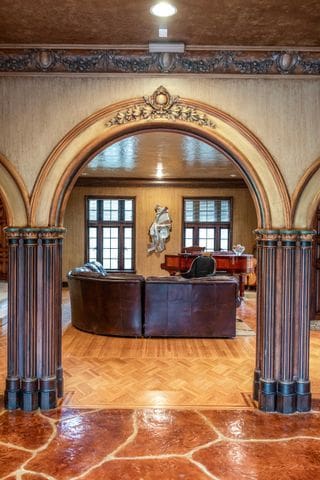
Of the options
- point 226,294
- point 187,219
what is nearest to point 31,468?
point 226,294

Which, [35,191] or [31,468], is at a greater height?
[35,191]

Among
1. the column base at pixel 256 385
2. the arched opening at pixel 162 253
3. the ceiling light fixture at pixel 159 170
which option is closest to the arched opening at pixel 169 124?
the arched opening at pixel 162 253

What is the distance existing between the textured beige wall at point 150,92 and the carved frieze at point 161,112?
0.30 feet

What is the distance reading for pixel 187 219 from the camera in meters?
11.7

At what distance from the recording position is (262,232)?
3.77 m

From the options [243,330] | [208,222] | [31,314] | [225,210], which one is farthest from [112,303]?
[225,210]

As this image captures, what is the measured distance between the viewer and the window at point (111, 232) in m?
11.7

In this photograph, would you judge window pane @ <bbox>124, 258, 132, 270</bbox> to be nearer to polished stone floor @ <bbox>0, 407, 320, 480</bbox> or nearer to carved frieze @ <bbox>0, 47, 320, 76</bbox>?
polished stone floor @ <bbox>0, 407, 320, 480</bbox>

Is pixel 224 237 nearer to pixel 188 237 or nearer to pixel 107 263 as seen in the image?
pixel 188 237

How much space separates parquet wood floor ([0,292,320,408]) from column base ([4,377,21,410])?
0.44 meters

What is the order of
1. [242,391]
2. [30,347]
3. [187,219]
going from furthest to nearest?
[187,219] → [242,391] → [30,347]

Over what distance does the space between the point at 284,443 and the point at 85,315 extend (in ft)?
12.8

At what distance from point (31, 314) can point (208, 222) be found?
27.6 feet

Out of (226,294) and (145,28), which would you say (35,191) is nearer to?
(145,28)
